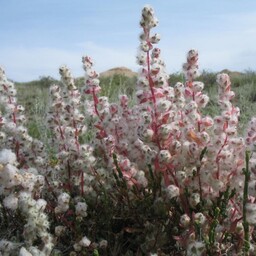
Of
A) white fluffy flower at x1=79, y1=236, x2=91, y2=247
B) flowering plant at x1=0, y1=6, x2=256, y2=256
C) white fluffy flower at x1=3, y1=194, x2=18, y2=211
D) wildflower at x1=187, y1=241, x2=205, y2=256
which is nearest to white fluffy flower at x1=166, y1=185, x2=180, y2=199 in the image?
flowering plant at x1=0, y1=6, x2=256, y2=256

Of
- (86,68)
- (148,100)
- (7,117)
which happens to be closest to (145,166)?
(148,100)

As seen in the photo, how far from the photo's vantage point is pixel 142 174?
2.43 m

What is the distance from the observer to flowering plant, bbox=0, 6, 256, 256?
2172 millimetres

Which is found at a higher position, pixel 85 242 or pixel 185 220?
pixel 185 220

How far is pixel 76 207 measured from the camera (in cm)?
246

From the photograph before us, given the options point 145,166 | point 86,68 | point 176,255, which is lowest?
point 176,255

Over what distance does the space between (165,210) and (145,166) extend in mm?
295

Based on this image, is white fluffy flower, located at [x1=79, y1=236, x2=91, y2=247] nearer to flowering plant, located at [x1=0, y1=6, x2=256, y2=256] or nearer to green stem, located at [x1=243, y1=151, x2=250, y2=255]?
flowering plant, located at [x1=0, y1=6, x2=256, y2=256]

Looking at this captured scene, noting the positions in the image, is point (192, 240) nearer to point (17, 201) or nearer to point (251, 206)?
point (251, 206)

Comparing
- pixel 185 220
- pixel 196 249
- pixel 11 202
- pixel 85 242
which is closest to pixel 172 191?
pixel 185 220

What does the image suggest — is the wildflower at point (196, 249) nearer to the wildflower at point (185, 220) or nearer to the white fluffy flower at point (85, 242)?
the wildflower at point (185, 220)

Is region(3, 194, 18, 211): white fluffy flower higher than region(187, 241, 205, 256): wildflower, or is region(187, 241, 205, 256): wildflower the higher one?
region(3, 194, 18, 211): white fluffy flower

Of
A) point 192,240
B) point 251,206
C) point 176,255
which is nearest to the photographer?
point 251,206

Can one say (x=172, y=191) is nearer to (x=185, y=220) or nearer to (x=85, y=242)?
(x=185, y=220)
